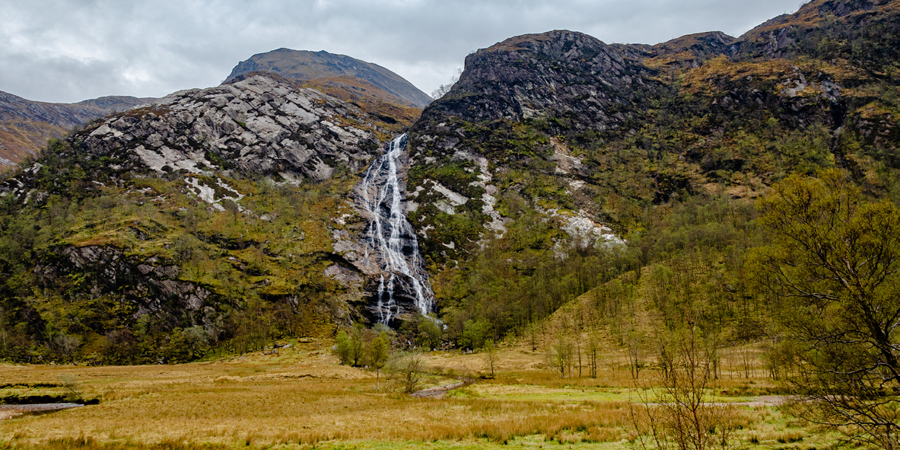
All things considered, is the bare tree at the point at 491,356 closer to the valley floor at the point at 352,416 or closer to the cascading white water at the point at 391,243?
the valley floor at the point at 352,416

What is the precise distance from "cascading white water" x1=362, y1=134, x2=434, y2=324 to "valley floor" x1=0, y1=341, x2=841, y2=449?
181ft

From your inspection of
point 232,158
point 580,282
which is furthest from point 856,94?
point 232,158

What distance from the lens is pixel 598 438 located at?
1728cm

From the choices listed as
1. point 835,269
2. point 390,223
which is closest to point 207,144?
point 390,223

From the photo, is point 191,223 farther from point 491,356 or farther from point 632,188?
point 632,188

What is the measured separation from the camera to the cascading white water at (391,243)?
110 meters

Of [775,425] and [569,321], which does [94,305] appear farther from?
[775,425]

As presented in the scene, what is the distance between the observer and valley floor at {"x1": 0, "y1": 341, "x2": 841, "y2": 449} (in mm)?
17953

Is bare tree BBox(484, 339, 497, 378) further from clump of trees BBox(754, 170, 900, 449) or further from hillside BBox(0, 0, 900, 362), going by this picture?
clump of trees BBox(754, 170, 900, 449)

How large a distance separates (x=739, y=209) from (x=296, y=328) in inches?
5413

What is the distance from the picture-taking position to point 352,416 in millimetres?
26828

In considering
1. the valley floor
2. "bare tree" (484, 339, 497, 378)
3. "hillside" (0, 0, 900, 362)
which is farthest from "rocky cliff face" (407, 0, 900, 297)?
the valley floor

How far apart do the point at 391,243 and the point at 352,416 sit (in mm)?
106659

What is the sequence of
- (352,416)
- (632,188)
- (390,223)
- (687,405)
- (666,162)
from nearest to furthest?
(687,405) < (352,416) < (390,223) < (632,188) < (666,162)
